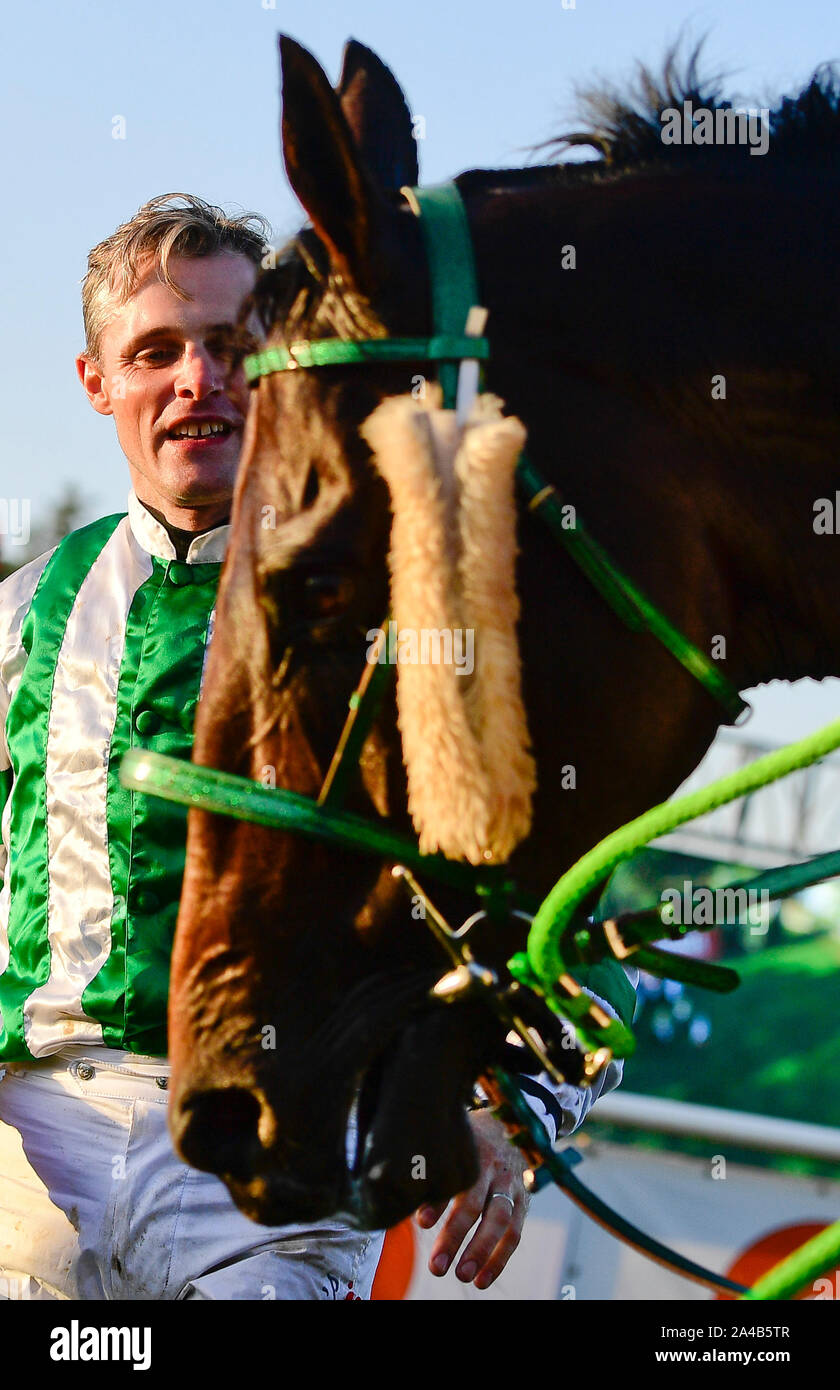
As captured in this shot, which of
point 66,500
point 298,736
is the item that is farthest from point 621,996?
point 66,500

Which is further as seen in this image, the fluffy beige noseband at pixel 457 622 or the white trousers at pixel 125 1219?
the white trousers at pixel 125 1219

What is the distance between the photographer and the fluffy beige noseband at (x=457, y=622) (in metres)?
1.61

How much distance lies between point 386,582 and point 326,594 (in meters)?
0.08

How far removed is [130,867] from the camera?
244 centimetres

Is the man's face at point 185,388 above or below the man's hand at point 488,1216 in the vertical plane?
above

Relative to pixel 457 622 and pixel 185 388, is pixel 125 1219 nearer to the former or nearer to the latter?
pixel 457 622

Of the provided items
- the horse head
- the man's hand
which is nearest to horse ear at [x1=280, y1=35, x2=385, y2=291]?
the horse head

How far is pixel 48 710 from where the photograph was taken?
8.57 ft

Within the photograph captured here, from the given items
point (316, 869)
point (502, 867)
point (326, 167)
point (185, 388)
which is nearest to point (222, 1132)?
point (316, 869)

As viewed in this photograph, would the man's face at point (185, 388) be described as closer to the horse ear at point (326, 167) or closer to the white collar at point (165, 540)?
the white collar at point (165, 540)

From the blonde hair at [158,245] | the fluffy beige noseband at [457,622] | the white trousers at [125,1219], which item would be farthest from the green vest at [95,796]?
the fluffy beige noseband at [457,622]

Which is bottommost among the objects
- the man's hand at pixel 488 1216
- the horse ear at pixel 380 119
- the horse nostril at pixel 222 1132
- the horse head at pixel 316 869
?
the man's hand at pixel 488 1216

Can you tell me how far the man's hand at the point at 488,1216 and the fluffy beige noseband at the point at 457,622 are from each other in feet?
2.98
